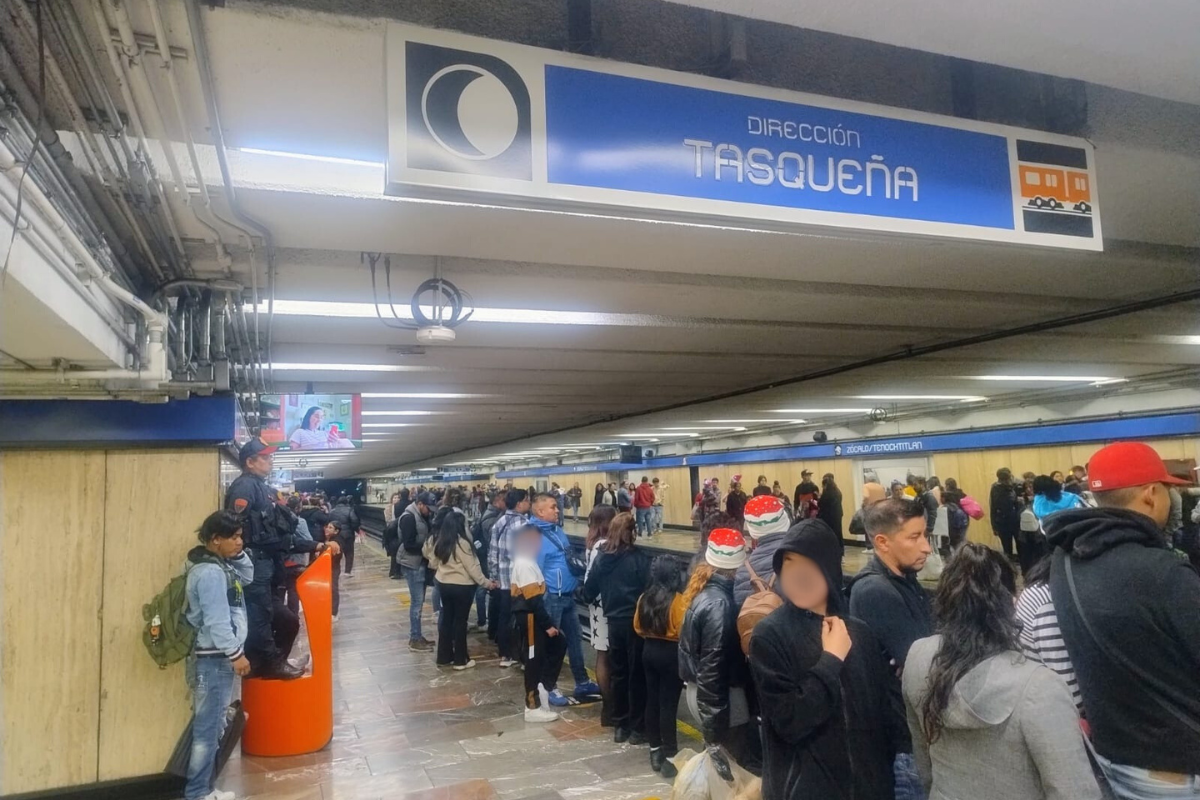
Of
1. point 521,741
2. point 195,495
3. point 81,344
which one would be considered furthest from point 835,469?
point 81,344

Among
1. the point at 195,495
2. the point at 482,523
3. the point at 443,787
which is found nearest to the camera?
the point at 443,787

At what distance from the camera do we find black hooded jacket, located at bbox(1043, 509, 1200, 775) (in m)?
1.86

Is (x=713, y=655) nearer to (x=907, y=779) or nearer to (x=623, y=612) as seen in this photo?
(x=907, y=779)

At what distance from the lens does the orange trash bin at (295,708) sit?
17.1 ft

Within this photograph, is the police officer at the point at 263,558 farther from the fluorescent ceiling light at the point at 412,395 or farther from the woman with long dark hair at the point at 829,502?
the woman with long dark hair at the point at 829,502

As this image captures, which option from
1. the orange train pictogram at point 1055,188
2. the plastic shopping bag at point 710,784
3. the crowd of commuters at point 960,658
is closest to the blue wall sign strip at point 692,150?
the orange train pictogram at point 1055,188

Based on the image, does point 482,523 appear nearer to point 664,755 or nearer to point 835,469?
point 664,755

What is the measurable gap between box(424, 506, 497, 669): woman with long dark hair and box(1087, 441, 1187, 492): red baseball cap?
5955mm

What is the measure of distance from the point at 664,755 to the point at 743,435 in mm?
16578

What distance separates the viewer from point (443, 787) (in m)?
4.50

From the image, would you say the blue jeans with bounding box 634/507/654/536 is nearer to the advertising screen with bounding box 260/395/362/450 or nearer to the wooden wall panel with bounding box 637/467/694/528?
the wooden wall panel with bounding box 637/467/694/528

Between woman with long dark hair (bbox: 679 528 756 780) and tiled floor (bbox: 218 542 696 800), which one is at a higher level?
woman with long dark hair (bbox: 679 528 756 780)

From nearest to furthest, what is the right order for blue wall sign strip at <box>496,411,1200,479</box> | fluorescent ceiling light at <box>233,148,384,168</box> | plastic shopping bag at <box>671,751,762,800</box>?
fluorescent ceiling light at <box>233,148,384,168</box> < plastic shopping bag at <box>671,751,762,800</box> < blue wall sign strip at <box>496,411,1200,479</box>

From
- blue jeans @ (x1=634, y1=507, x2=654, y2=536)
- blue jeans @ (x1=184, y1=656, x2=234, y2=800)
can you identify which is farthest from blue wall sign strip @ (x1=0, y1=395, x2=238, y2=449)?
blue jeans @ (x1=634, y1=507, x2=654, y2=536)
